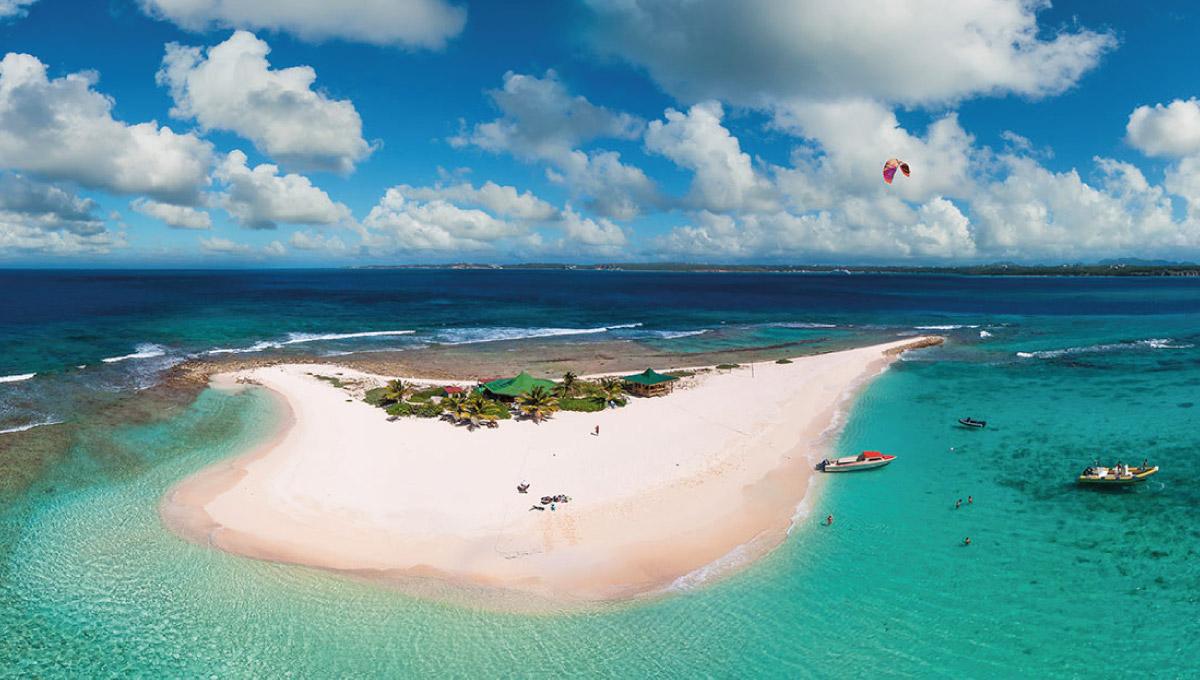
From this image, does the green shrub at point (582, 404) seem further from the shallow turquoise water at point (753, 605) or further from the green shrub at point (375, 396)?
the shallow turquoise water at point (753, 605)

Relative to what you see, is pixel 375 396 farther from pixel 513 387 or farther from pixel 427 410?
pixel 513 387

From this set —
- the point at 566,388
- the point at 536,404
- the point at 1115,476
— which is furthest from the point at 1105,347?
the point at 536,404

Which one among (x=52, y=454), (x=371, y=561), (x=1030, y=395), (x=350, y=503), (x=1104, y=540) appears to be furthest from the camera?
(x=1030, y=395)

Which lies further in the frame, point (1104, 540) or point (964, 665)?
point (1104, 540)

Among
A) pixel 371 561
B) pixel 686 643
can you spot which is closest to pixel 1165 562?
pixel 686 643

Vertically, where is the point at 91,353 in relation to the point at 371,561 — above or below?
above

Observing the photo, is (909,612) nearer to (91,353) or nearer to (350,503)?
(350,503)

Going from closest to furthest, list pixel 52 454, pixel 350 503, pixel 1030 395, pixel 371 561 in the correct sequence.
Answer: pixel 371 561 < pixel 350 503 < pixel 52 454 < pixel 1030 395

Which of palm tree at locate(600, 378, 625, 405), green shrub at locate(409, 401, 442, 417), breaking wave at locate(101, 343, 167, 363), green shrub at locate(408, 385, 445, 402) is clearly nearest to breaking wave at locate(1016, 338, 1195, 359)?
palm tree at locate(600, 378, 625, 405)
